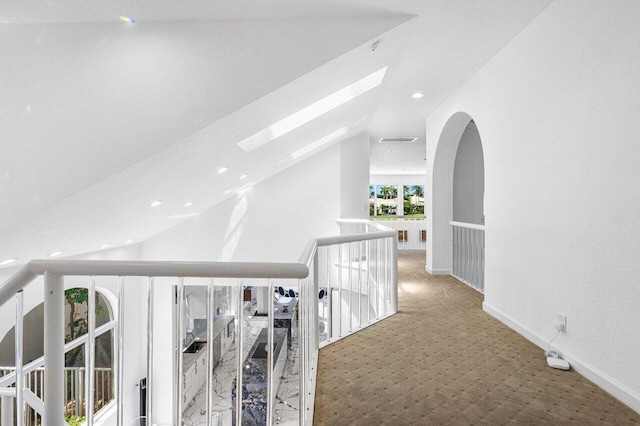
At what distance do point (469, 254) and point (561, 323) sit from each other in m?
2.84

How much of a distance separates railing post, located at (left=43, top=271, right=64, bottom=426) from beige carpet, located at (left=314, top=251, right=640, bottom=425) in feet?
3.82

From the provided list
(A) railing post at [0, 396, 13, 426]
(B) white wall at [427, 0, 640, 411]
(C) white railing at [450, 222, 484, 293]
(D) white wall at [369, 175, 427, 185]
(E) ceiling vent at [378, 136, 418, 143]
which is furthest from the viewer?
(D) white wall at [369, 175, 427, 185]

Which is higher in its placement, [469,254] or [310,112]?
[310,112]

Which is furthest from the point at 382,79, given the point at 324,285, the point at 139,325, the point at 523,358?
the point at 139,325

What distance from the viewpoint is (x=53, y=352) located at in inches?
56.4

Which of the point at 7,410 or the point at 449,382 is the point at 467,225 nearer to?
the point at 449,382

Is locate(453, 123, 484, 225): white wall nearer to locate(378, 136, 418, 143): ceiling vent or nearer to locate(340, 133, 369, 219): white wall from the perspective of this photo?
locate(378, 136, 418, 143): ceiling vent

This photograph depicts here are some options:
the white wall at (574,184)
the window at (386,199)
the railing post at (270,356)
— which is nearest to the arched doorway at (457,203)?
the white wall at (574,184)

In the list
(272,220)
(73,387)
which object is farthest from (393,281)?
(73,387)

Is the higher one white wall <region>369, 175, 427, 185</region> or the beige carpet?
white wall <region>369, 175, 427, 185</region>

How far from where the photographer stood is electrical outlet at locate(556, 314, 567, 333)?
2.69 metres

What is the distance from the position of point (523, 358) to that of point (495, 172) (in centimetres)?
183

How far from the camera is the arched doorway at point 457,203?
5.45 metres

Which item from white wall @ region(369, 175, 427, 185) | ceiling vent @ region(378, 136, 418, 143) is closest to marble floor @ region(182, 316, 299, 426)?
ceiling vent @ region(378, 136, 418, 143)
